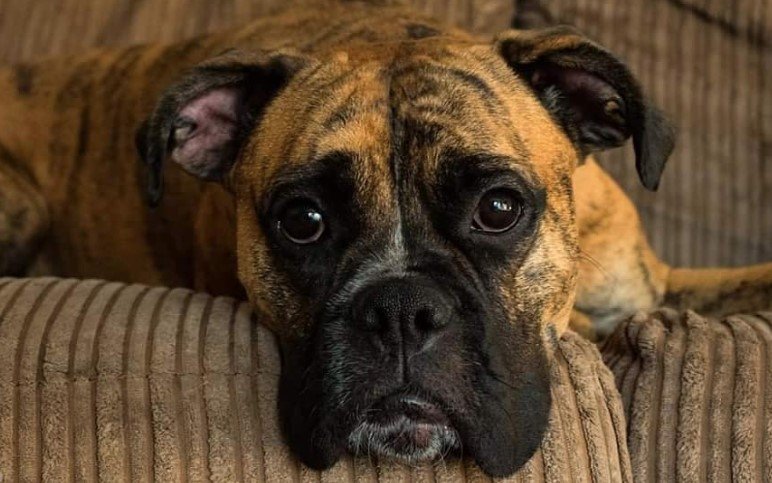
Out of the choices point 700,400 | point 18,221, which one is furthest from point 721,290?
point 18,221

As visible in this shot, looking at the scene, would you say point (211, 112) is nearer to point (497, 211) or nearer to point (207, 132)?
point (207, 132)

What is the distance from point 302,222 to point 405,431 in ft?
1.21

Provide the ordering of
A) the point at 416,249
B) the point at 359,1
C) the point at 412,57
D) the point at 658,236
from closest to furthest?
the point at 416,249 < the point at 412,57 < the point at 359,1 < the point at 658,236

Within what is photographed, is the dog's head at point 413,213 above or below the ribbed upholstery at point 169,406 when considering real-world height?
above

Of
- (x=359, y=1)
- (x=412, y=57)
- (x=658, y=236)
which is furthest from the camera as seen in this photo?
(x=658, y=236)

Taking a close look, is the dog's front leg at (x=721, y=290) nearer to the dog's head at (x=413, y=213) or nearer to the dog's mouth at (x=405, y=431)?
the dog's head at (x=413, y=213)

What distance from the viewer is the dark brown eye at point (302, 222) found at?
1489 millimetres

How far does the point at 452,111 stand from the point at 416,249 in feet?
0.74

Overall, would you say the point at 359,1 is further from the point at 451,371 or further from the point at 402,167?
the point at 451,371

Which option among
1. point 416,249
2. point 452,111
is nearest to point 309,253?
point 416,249

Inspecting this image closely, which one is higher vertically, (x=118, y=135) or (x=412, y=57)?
(x=412, y=57)

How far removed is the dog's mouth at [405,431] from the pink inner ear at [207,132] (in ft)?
2.15

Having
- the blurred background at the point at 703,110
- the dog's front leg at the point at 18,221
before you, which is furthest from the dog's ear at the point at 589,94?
the dog's front leg at the point at 18,221

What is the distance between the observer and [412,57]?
163 cm
